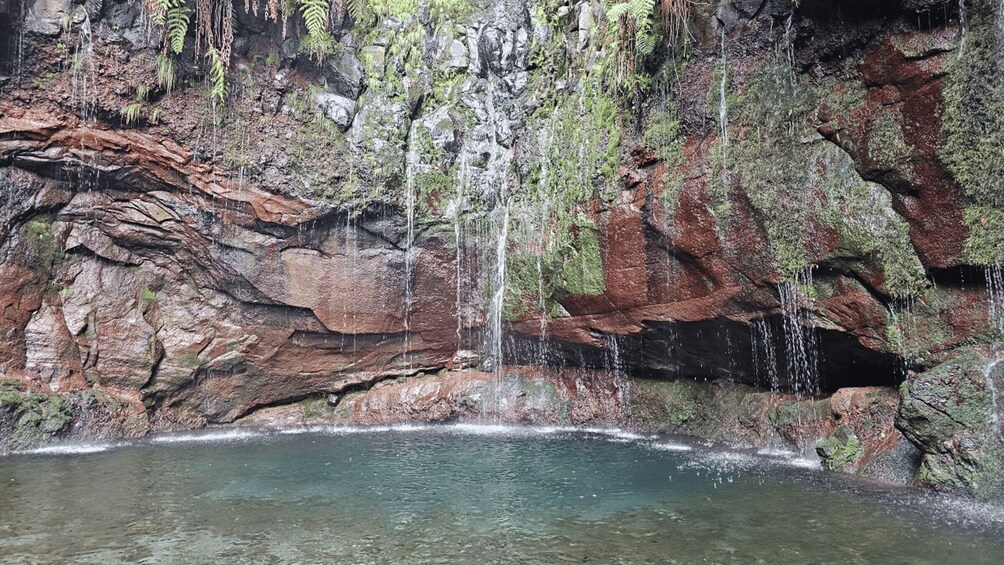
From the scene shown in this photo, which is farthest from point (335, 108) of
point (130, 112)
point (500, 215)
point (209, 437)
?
point (209, 437)

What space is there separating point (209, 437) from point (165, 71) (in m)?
7.23

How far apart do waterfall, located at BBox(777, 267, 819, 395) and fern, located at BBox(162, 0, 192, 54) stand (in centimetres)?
1148

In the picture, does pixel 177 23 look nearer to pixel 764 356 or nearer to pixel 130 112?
pixel 130 112

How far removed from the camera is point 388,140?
12.8 meters

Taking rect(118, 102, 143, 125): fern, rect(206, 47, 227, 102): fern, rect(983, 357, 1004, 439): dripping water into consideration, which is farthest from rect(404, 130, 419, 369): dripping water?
rect(983, 357, 1004, 439): dripping water

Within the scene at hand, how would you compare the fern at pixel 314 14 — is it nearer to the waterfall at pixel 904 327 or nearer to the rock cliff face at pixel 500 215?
the rock cliff face at pixel 500 215

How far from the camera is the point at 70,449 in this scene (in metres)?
10.4

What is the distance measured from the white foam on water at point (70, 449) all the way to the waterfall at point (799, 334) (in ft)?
38.3

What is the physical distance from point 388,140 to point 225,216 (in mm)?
3697

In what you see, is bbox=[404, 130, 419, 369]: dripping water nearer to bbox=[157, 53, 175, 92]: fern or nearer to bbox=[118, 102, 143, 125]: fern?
bbox=[157, 53, 175, 92]: fern

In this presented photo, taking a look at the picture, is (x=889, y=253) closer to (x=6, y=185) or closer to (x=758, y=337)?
(x=758, y=337)

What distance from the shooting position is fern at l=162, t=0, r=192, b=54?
11055mm

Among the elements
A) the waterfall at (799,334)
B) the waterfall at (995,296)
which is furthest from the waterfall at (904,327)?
the waterfall at (799,334)

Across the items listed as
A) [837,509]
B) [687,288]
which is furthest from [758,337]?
[837,509]
